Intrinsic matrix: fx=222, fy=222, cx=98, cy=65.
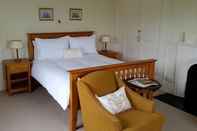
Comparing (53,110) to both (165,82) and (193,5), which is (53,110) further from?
(193,5)

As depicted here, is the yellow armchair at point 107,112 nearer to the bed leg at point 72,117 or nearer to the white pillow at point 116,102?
the white pillow at point 116,102

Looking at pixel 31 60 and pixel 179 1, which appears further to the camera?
pixel 31 60

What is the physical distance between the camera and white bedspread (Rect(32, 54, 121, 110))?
2.92 meters

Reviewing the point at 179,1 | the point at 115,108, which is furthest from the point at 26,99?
the point at 179,1

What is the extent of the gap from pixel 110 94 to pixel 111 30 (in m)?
3.13

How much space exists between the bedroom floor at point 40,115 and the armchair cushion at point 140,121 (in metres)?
0.77

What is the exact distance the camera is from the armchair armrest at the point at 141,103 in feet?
8.14

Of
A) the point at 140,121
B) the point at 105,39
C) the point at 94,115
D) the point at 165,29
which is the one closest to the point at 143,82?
the point at 140,121

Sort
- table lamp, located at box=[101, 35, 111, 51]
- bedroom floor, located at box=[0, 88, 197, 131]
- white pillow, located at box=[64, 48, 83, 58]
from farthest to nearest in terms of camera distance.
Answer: table lamp, located at box=[101, 35, 111, 51], white pillow, located at box=[64, 48, 83, 58], bedroom floor, located at box=[0, 88, 197, 131]

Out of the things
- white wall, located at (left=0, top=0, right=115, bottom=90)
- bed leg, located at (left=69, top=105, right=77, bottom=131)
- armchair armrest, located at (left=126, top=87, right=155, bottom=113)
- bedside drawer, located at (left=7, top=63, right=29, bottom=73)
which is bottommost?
bed leg, located at (left=69, top=105, right=77, bottom=131)

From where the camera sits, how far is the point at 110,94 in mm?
2607

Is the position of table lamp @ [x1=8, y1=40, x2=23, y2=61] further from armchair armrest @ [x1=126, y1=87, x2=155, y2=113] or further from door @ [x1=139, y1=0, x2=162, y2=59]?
door @ [x1=139, y1=0, x2=162, y2=59]

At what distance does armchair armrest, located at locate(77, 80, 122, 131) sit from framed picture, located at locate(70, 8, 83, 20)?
263 cm

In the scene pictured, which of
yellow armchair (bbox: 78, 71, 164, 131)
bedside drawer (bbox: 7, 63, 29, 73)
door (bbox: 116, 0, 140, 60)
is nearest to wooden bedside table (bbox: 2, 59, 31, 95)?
bedside drawer (bbox: 7, 63, 29, 73)
